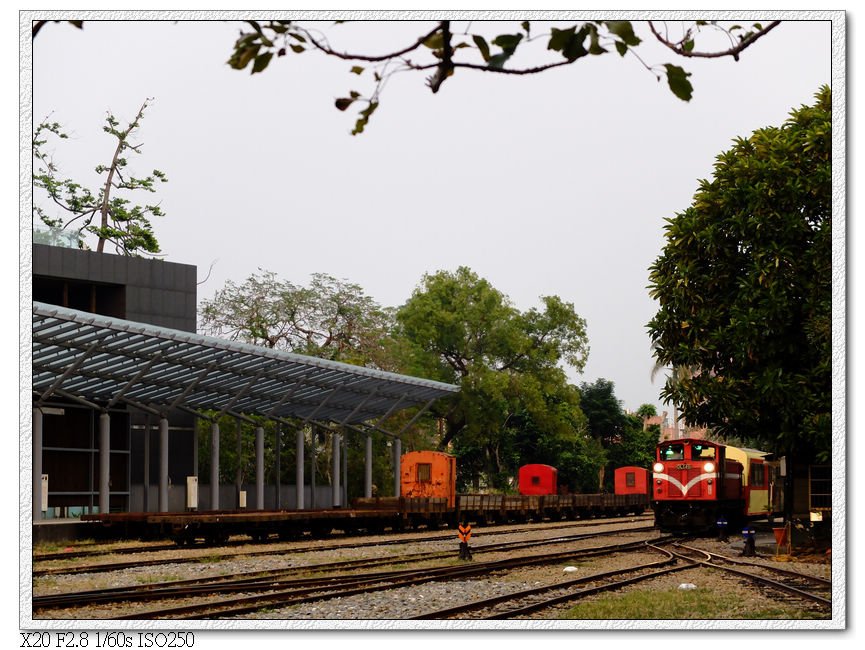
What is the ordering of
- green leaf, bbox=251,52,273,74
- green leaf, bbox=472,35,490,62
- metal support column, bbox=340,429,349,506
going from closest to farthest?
green leaf, bbox=472,35,490,62 → green leaf, bbox=251,52,273,74 → metal support column, bbox=340,429,349,506

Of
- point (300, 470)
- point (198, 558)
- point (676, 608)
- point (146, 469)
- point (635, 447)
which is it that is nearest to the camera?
point (676, 608)

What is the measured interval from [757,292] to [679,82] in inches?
661

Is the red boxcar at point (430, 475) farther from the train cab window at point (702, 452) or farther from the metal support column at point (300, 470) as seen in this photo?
the train cab window at point (702, 452)

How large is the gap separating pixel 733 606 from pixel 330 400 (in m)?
28.1

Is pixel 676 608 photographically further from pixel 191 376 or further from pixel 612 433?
pixel 612 433

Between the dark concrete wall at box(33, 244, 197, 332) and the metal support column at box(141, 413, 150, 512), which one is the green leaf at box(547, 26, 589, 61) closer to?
the dark concrete wall at box(33, 244, 197, 332)

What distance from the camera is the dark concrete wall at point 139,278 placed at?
116 ft

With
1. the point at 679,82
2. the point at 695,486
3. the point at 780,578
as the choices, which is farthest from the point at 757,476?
the point at 679,82

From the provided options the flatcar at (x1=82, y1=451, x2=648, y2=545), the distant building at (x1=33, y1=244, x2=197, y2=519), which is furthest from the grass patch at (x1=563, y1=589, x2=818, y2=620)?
the distant building at (x1=33, y1=244, x2=197, y2=519)

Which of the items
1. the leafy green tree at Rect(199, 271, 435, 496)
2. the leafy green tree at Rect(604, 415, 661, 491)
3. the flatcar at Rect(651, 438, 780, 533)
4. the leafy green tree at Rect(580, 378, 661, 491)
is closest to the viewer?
the flatcar at Rect(651, 438, 780, 533)

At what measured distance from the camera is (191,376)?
119 feet

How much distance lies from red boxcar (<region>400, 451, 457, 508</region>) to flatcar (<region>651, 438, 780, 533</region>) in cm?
987

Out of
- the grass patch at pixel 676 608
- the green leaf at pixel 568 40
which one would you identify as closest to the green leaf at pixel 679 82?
the green leaf at pixel 568 40

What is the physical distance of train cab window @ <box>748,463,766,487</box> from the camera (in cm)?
3981
